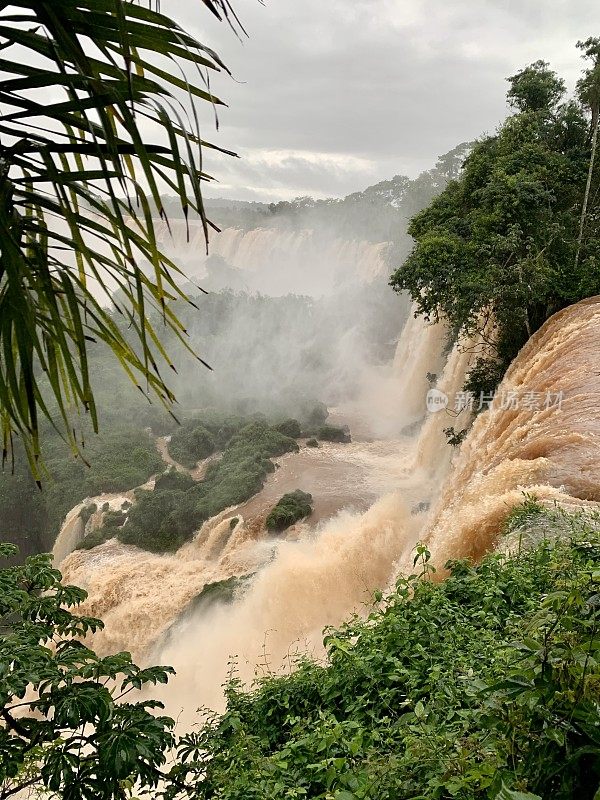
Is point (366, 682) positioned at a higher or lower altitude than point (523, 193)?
lower

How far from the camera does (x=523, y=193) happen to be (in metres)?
9.41

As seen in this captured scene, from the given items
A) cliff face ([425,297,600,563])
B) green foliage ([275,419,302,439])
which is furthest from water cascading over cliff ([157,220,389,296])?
cliff face ([425,297,600,563])

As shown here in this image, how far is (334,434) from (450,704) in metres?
14.8

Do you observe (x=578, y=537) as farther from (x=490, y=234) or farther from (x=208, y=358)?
(x=208, y=358)

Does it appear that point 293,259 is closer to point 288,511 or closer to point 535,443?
point 288,511

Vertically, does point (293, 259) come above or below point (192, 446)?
above

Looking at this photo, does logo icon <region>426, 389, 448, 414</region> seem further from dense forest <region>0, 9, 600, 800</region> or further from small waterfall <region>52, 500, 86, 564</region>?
small waterfall <region>52, 500, 86, 564</region>

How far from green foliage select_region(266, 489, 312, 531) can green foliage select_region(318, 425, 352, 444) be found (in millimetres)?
4514

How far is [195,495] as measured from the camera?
1501 cm

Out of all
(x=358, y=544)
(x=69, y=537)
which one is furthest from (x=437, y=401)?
(x=69, y=537)

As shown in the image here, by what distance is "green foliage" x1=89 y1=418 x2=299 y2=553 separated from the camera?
13.6m

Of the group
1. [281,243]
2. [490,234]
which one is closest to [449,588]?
[490,234]

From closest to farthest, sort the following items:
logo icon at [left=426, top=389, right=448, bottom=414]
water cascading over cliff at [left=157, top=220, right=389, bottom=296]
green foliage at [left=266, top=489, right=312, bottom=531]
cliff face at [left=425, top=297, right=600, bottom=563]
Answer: cliff face at [left=425, top=297, right=600, bottom=563], logo icon at [left=426, top=389, right=448, bottom=414], green foliage at [left=266, top=489, right=312, bottom=531], water cascading over cliff at [left=157, top=220, right=389, bottom=296]

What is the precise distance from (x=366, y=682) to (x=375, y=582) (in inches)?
204
